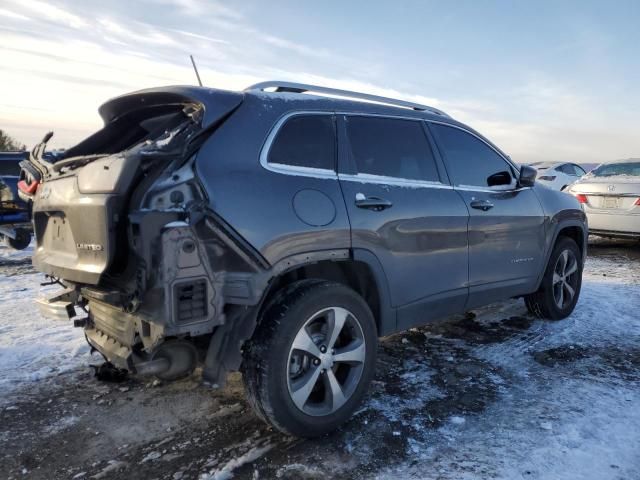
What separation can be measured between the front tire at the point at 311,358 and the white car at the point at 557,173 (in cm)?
1502

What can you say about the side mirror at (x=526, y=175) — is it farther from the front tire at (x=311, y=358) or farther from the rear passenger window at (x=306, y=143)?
the front tire at (x=311, y=358)

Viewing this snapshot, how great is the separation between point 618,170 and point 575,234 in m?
5.30

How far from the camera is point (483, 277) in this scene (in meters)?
4.12

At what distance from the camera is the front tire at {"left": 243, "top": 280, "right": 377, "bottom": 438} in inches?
107

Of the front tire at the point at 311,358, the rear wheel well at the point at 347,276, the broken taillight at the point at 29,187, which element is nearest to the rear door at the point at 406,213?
the rear wheel well at the point at 347,276

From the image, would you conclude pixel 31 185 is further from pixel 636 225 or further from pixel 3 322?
pixel 636 225

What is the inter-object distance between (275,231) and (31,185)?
197cm

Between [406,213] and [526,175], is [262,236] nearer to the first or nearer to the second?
[406,213]

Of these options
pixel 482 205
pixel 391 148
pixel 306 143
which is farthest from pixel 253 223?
pixel 482 205

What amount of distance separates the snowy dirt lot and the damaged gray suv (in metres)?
0.32

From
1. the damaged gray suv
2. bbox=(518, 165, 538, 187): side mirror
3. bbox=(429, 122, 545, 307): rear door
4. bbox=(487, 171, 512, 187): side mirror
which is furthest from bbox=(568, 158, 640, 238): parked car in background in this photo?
the damaged gray suv

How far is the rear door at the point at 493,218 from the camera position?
13.2 feet

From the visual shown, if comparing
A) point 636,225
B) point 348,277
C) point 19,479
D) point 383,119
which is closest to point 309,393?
point 348,277

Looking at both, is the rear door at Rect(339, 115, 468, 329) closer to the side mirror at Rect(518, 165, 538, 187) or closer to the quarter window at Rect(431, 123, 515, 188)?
the quarter window at Rect(431, 123, 515, 188)
